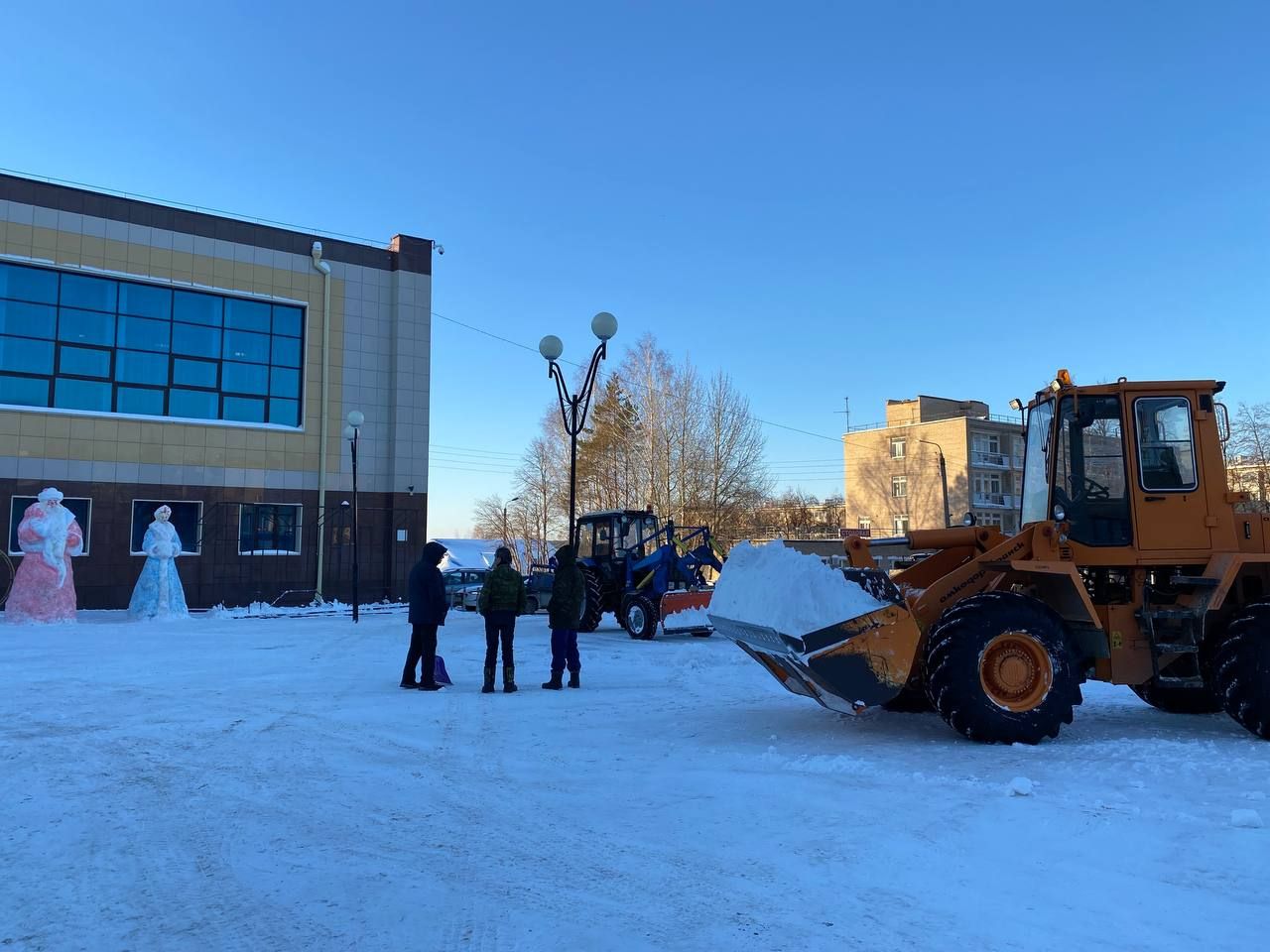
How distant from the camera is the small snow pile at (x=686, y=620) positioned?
17.0 meters

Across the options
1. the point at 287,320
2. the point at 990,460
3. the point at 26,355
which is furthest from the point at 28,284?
the point at 990,460

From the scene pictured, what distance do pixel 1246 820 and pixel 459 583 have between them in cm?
2543

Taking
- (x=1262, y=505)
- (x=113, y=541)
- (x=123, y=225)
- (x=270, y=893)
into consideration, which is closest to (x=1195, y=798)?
(x=1262, y=505)

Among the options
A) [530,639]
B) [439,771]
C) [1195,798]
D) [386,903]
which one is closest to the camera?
[386,903]

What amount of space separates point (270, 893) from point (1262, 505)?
8.64m

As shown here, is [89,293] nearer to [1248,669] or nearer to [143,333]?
[143,333]

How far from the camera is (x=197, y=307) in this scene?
27.3 meters

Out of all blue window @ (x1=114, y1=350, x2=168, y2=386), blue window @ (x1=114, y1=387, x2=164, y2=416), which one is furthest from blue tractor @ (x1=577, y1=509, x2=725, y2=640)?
blue window @ (x1=114, y1=350, x2=168, y2=386)

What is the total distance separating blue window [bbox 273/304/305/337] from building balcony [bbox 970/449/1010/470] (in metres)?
50.4

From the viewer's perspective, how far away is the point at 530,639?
55.8 ft

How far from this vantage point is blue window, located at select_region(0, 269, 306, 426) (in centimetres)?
2483

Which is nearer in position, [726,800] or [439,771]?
[726,800]

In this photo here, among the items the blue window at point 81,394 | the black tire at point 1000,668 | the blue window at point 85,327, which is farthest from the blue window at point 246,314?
the black tire at point 1000,668

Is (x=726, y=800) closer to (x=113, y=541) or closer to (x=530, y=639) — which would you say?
(x=530, y=639)
